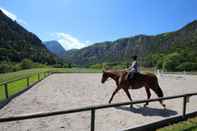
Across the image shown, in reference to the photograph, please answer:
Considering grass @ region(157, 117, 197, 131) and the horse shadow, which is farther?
the horse shadow

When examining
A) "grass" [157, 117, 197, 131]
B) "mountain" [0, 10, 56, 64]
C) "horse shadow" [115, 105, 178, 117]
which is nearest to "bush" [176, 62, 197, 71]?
"mountain" [0, 10, 56, 64]

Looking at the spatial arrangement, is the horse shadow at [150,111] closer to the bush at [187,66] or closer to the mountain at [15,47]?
the bush at [187,66]

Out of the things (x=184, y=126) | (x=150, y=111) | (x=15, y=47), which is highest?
(x=15, y=47)

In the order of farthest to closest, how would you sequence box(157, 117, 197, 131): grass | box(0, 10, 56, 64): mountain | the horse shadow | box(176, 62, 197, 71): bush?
box(0, 10, 56, 64): mountain, box(176, 62, 197, 71): bush, the horse shadow, box(157, 117, 197, 131): grass

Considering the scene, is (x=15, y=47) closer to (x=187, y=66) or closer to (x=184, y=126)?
(x=187, y=66)

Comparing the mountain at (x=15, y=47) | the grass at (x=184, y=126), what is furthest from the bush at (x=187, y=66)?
the grass at (x=184, y=126)

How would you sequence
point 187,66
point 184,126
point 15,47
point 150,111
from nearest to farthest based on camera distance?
point 184,126
point 150,111
point 187,66
point 15,47

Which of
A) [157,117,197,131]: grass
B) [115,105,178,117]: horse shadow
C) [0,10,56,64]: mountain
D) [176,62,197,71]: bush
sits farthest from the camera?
[0,10,56,64]: mountain

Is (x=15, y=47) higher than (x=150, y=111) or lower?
higher

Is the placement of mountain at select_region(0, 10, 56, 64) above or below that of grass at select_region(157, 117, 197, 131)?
above

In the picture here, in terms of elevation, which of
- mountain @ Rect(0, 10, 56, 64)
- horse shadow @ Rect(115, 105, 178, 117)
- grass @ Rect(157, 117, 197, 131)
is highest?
mountain @ Rect(0, 10, 56, 64)

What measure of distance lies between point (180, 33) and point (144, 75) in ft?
484

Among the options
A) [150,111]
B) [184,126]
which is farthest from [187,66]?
[184,126]

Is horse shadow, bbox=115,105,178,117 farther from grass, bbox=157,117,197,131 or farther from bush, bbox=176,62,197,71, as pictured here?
bush, bbox=176,62,197,71
